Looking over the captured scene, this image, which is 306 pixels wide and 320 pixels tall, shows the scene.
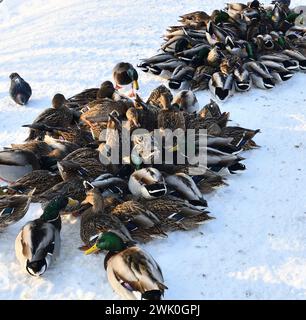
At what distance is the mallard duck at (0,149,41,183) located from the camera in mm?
6305

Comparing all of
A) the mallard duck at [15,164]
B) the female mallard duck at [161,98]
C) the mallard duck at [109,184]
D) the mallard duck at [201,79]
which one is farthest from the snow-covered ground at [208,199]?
the female mallard duck at [161,98]

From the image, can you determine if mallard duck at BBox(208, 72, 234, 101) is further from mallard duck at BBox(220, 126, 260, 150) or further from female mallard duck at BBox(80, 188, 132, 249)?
female mallard duck at BBox(80, 188, 132, 249)

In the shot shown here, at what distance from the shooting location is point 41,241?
5.07 metres

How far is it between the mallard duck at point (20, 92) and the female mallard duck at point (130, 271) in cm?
415

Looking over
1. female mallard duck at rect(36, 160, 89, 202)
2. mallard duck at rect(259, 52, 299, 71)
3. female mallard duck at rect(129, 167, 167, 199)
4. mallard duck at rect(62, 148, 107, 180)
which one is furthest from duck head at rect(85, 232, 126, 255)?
mallard duck at rect(259, 52, 299, 71)

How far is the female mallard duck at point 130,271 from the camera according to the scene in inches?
179

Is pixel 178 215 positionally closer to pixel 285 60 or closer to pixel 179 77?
pixel 179 77

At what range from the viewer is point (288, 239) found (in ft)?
18.1

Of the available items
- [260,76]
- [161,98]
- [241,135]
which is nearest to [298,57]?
[260,76]

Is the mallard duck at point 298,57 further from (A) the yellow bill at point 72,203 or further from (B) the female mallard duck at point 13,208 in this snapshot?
(B) the female mallard duck at point 13,208

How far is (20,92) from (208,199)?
13.2 feet
